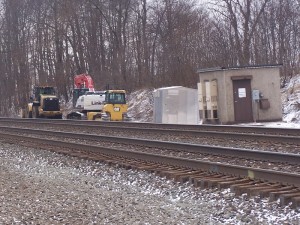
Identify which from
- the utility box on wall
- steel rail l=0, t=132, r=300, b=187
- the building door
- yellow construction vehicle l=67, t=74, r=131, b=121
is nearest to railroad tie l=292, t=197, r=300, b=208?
steel rail l=0, t=132, r=300, b=187

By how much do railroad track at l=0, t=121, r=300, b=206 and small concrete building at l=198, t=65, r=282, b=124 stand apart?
12.2m

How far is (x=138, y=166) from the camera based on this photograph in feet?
46.4

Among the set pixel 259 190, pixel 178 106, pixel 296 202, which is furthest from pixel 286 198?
pixel 178 106

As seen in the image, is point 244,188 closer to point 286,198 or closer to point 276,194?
point 276,194

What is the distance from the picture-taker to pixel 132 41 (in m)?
61.3

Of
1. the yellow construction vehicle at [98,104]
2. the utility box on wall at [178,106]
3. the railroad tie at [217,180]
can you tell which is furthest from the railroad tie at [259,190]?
the yellow construction vehicle at [98,104]

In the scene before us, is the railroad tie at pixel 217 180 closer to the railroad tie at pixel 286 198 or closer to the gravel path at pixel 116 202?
the gravel path at pixel 116 202

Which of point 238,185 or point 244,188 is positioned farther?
point 238,185

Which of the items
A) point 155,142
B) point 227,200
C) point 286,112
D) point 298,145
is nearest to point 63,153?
point 155,142

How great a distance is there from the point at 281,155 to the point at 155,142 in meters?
5.71

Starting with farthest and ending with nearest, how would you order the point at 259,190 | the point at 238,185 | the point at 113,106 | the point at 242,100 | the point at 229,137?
1. the point at 113,106
2. the point at 242,100
3. the point at 229,137
4. the point at 238,185
5. the point at 259,190

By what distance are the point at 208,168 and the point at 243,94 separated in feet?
63.2

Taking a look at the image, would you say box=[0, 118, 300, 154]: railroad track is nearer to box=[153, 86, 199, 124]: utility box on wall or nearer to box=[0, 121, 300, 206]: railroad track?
box=[0, 121, 300, 206]: railroad track

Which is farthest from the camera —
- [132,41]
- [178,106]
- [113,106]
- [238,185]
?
[132,41]
